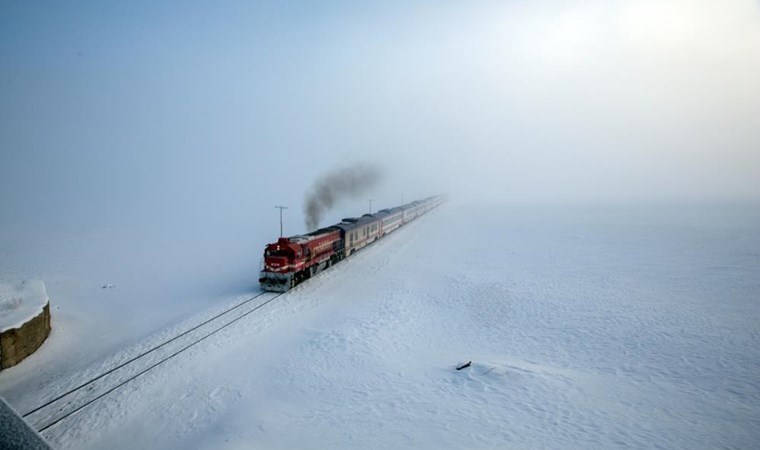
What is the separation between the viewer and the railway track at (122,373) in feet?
38.2

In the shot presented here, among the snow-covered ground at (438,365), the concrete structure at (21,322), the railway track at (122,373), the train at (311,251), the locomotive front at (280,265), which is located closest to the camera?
the snow-covered ground at (438,365)

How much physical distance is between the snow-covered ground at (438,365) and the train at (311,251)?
1235 mm

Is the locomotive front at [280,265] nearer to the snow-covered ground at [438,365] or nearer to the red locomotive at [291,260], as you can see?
the red locomotive at [291,260]

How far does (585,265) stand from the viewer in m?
30.0

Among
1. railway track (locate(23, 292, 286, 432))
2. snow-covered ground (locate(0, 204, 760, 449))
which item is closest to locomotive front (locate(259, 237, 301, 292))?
snow-covered ground (locate(0, 204, 760, 449))

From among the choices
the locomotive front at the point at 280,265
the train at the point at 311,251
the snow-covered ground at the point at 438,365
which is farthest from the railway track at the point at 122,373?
the train at the point at 311,251

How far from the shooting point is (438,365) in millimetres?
14188

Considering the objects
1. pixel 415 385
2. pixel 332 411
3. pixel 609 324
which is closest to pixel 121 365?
pixel 332 411

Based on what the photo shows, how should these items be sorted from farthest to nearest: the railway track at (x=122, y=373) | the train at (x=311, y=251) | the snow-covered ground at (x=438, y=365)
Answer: the train at (x=311, y=251) → the railway track at (x=122, y=373) → the snow-covered ground at (x=438, y=365)

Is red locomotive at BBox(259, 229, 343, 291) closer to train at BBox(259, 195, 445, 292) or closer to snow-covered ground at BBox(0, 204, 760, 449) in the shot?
train at BBox(259, 195, 445, 292)

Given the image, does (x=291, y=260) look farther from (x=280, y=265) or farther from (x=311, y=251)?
(x=311, y=251)

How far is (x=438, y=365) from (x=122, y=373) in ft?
40.1

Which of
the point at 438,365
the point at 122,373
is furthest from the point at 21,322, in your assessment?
the point at 438,365

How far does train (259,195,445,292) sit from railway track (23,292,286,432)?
2.71 m
